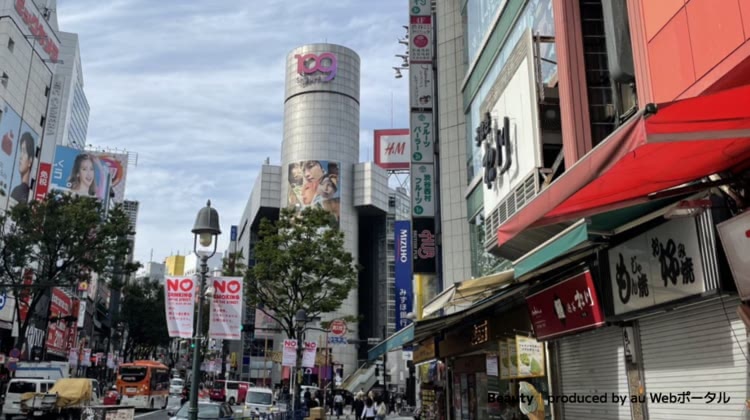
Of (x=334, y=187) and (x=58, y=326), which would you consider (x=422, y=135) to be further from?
(x=334, y=187)

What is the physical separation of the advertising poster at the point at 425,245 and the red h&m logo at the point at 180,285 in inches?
729

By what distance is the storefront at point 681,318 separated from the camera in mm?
7043

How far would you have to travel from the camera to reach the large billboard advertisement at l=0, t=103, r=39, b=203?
52750 mm

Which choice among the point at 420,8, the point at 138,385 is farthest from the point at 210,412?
the point at 138,385

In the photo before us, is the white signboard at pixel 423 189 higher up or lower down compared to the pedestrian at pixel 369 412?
higher up

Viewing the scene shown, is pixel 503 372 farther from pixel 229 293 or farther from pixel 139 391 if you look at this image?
pixel 139 391

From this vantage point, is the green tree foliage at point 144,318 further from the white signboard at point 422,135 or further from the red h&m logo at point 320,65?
the white signboard at point 422,135

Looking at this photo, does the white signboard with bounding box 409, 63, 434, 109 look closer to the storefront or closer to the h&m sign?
the h&m sign

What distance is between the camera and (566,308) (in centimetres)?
1078

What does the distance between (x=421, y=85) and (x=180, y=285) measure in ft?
69.4

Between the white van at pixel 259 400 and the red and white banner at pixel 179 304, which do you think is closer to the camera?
the red and white banner at pixel 179 304

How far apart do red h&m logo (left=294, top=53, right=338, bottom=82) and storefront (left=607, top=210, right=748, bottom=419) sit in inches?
3887

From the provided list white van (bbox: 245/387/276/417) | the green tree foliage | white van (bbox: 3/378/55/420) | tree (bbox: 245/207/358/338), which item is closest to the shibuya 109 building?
the green tree foliage

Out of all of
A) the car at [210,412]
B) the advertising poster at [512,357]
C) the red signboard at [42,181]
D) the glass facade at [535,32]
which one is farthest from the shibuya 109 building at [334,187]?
the advertising poster at [512,357]
